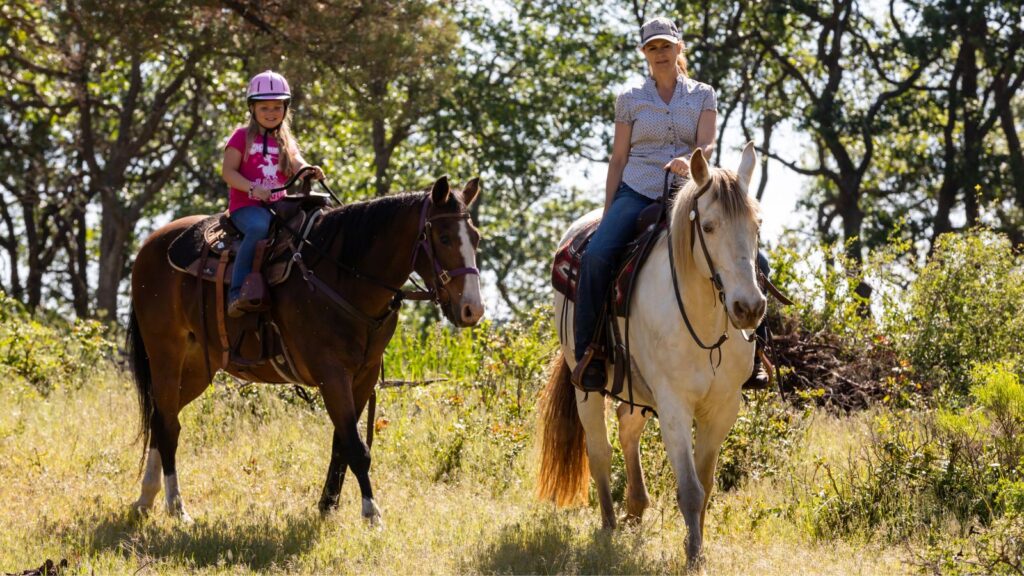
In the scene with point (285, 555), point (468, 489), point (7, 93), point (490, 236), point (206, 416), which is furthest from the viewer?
point (490, 236)

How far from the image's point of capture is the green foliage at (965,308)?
9695 millimetres

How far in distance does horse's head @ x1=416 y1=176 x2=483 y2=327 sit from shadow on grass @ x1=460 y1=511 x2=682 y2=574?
4.37 ft

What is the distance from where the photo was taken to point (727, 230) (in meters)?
5.77

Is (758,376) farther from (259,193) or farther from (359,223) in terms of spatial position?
(259,193)

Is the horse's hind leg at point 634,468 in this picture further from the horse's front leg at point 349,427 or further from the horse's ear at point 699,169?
the horse's ear at point 699,169

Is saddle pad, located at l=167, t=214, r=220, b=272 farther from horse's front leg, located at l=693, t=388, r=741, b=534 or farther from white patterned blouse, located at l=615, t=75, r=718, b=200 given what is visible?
horse's front leg, located at l=693, t=388, r=741, b=534

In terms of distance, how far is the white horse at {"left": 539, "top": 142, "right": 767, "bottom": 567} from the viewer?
5758mm

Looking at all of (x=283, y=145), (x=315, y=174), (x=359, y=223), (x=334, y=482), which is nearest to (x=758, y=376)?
(x=359, y=223)

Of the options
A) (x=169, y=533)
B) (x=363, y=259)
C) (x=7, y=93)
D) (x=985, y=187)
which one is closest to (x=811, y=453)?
(x=363, y=259)

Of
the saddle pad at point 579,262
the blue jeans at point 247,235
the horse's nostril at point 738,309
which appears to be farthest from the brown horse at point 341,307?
the horse's nostril at point 738,309

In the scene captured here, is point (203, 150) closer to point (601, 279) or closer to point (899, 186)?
point (899, 186)

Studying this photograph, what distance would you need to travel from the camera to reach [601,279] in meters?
6.83

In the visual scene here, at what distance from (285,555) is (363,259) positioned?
1846 millimetres

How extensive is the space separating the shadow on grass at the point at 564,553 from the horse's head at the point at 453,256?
4.37 feet
